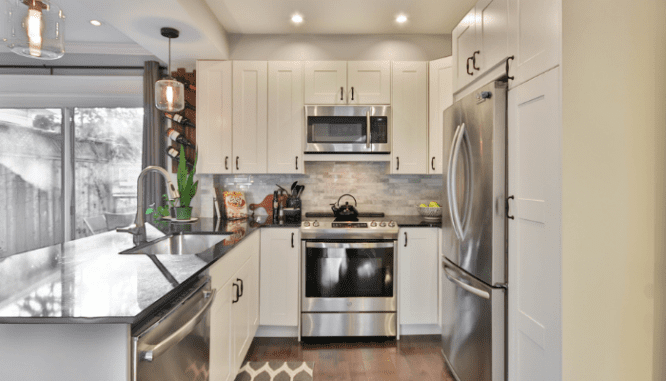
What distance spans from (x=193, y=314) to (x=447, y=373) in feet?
6.21

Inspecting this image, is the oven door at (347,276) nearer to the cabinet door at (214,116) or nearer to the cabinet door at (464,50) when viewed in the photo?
the cabinet door at (214,116)

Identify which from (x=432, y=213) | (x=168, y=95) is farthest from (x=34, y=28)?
(x=432, y=213)

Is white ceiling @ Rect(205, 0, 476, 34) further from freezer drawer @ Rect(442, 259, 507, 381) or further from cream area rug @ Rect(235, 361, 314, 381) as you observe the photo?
cream area rug @ Rect(235, 361, 314, 381)

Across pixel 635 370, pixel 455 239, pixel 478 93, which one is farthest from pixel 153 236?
pixel 635 370

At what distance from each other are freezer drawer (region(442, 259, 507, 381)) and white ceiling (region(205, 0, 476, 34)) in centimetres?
199

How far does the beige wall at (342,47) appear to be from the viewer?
3311mm

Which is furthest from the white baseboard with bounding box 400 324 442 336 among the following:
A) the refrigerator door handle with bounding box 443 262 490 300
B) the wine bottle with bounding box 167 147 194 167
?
the wine bottle with bounding box 167 147 194 167

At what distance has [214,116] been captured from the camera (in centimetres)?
309

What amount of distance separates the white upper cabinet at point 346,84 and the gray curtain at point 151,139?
1.44 metres

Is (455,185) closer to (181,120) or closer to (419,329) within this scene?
(419,329)

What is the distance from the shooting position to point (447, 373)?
241 cm

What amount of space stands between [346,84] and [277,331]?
218cm

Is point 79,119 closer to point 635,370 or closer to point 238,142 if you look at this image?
point 238,142

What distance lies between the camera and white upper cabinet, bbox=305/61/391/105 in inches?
122
